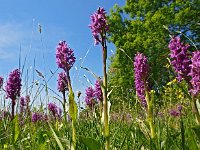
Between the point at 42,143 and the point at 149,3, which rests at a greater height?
the point at 149,3

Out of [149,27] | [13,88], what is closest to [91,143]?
[13,88]

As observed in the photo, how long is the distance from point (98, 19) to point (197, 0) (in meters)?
29.2

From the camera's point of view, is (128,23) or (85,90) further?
(128,23)

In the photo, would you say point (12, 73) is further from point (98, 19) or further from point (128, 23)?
point (128, 23)

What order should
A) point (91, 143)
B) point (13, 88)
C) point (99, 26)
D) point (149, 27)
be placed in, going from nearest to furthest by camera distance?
point (91, 143)
point (99, 26)
point (13, 88)
point (149, 27)

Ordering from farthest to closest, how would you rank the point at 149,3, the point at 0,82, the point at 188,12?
1. the point at 149,3
2. the point at 188,12
3. the point at 0,82

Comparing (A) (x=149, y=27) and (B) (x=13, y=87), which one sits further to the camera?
(A) (x=149, y=27)

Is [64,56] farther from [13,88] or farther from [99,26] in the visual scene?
[13,88]

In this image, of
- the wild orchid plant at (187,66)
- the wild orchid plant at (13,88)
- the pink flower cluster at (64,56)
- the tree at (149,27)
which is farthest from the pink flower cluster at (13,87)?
the tree at (149,27)

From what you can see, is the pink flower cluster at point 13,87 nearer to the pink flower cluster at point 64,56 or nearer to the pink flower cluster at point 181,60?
the pink flower cluster at point 64,56

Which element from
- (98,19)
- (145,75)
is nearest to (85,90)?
(145,75)

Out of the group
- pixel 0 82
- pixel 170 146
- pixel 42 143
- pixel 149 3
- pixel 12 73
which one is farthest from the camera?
pixel 149 3

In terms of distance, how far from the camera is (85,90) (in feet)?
13.2

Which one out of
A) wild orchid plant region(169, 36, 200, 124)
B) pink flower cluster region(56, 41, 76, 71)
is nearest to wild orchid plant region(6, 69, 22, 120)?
pink flower cluster region(56, 41, 76, 71)
